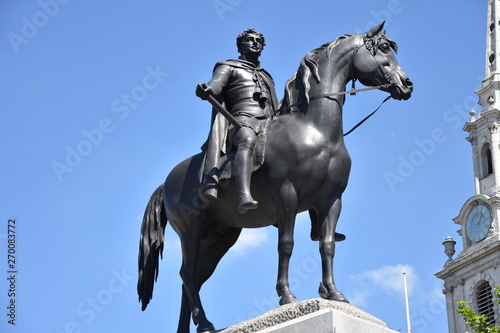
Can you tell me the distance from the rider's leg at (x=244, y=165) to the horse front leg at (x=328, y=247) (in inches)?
41.9

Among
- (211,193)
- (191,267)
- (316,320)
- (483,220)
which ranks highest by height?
(483,220)

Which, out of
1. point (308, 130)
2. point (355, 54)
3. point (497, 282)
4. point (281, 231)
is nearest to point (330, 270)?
point (281, 231)

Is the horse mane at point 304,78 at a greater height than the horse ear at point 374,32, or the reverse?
the horse ear at point 374,32

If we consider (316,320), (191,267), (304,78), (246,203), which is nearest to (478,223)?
(191,267)

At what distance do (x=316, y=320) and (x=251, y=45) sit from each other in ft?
17.2

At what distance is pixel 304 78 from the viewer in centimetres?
1778

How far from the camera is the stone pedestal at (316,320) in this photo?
609 inches

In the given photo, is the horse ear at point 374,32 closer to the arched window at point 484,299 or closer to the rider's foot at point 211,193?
the rider's foot at point 211,193

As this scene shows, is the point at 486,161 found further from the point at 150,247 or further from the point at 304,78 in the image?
the point at 304,78

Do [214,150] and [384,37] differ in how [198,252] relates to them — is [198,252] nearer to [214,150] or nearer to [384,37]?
[214,150]

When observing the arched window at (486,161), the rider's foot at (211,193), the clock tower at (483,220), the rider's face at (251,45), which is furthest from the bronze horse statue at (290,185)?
the arched window at (486,161)

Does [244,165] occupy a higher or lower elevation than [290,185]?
higher

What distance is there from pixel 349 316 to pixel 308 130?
119 inches

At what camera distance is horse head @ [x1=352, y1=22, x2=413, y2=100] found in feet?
58.0
